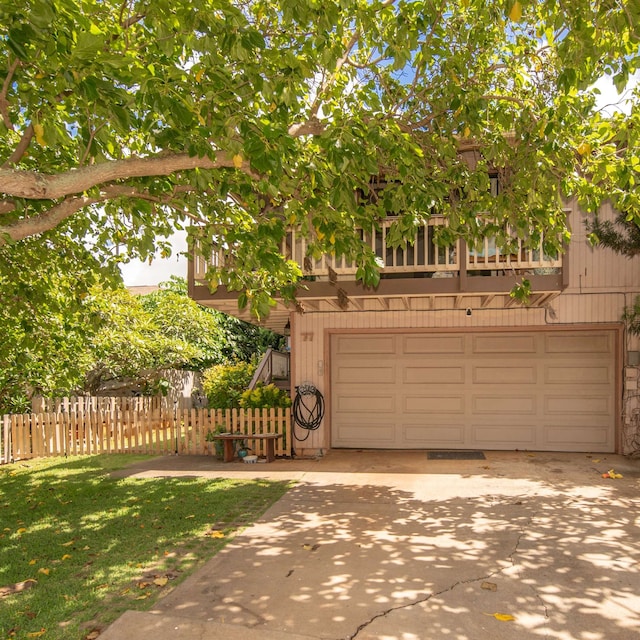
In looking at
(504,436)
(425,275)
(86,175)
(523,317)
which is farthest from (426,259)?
(86,175)

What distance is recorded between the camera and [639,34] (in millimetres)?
4582

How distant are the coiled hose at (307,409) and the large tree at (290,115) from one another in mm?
3540

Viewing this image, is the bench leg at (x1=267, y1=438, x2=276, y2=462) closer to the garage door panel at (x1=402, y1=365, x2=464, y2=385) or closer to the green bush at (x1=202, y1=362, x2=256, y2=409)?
the green bush at (x1=202, y1=362, x2=256, y2=409)

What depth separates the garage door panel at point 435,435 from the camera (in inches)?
447

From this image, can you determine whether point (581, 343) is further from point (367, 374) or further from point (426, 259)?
point (367, 374)

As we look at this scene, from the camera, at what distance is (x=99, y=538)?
19.9ft

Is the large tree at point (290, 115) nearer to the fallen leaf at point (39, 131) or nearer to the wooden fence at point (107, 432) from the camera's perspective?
the fallen leaf at point (39, 131)

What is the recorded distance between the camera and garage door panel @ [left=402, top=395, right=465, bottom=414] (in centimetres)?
1137

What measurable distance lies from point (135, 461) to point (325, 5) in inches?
348

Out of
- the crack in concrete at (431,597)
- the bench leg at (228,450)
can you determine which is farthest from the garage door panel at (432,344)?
the crack in concrete at (431,597)

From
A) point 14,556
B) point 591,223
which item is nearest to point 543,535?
point 14,556

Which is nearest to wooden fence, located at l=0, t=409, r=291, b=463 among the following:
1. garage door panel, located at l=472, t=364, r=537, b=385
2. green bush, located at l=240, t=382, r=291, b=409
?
green bush, located at l=240, t=382, r=291, b=409

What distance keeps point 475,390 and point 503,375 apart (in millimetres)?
603

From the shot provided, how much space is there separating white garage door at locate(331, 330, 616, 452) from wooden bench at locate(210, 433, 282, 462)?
5.21 ft
